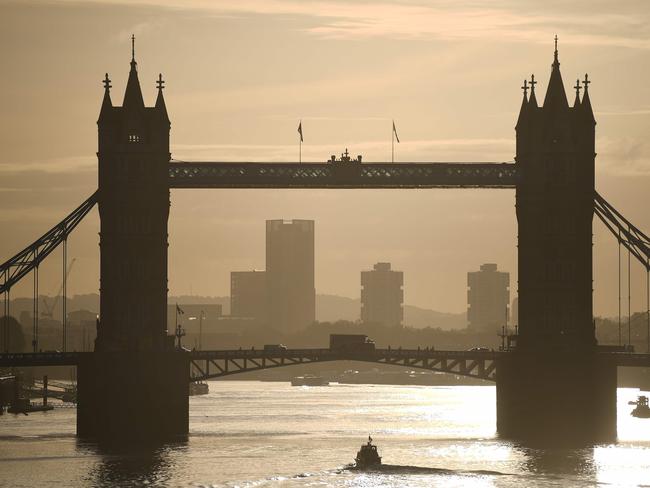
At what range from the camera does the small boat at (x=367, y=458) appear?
7195 inches

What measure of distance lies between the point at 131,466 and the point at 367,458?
19.8 meters

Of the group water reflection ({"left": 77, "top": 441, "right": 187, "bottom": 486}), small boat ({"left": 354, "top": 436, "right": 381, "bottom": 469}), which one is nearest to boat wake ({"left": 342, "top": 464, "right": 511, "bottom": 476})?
small boat ({"left": 354, "top": 436, "right": 381, "bottom": 469})

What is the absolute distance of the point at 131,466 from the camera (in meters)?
184

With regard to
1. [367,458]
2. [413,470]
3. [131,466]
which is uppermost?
[367,458]

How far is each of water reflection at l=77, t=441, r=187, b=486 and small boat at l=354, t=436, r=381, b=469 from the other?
15.6 m

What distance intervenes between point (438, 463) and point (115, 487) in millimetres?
32186

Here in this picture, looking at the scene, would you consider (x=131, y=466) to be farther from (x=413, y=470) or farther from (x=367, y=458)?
(x=413, y=470)

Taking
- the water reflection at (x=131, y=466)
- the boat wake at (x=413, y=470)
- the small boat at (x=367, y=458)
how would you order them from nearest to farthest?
the water reflection at (x=131, y=466), the boat wake at (x=413, y=470), the small boat at (x=367, y=458)

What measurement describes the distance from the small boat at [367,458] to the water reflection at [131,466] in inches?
615

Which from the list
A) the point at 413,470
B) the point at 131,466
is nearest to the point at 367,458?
the point at 413,470

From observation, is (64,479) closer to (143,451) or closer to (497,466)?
(143,451)

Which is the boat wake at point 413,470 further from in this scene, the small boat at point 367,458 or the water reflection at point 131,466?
the water reflection at point 131,466

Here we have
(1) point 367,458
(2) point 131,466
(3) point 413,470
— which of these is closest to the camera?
(3) point 413,470

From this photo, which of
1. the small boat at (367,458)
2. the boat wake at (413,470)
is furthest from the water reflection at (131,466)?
the boat wake at (413,470)
